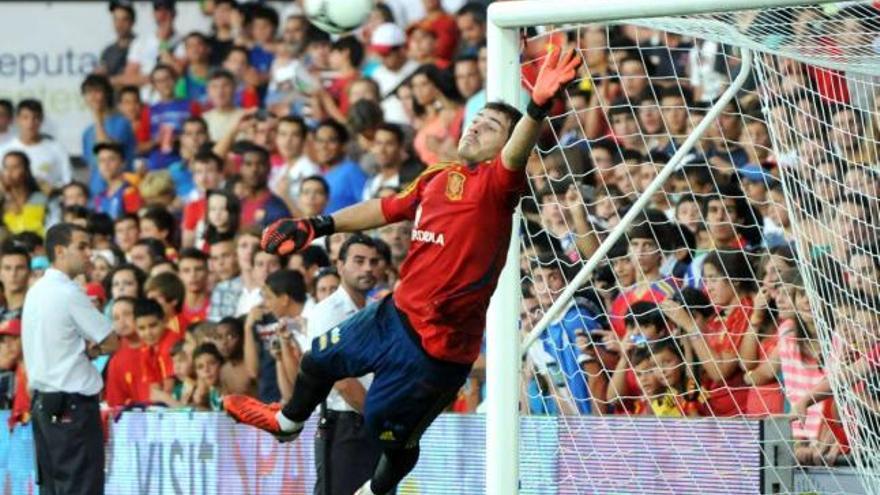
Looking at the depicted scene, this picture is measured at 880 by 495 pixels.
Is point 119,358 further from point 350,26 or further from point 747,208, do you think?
point 747,208

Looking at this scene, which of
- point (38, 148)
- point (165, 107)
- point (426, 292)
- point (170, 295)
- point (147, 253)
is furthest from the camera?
point (38, 148)

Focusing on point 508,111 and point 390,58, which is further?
point 390,58

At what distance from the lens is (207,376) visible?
40.0 ft

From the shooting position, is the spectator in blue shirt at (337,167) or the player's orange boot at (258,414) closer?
the player's orange boot at (258,414)

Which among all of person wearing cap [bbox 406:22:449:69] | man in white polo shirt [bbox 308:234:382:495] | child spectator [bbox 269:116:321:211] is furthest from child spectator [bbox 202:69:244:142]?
man in white polo shirt [bbox 308:234:382:495]

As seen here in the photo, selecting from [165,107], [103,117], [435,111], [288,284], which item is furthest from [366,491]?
[103,117]

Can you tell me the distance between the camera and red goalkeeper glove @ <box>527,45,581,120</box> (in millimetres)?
8117

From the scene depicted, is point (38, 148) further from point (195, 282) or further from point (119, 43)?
point (195, 282)

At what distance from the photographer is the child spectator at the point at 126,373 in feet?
42.0

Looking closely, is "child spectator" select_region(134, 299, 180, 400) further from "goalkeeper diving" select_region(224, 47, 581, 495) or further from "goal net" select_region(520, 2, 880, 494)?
"goalkeeper diving" select_region(224, 47, 581, 495)

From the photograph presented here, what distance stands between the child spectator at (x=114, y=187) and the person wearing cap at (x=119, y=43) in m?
1.72

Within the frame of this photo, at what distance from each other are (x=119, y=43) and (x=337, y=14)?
21.7 feet

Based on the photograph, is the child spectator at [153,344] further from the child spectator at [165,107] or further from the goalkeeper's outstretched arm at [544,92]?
the goalkeeper's outstretched arm at [544,92]

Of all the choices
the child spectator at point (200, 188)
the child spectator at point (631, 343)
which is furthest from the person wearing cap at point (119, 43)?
the child spectator at point (631, 343)
